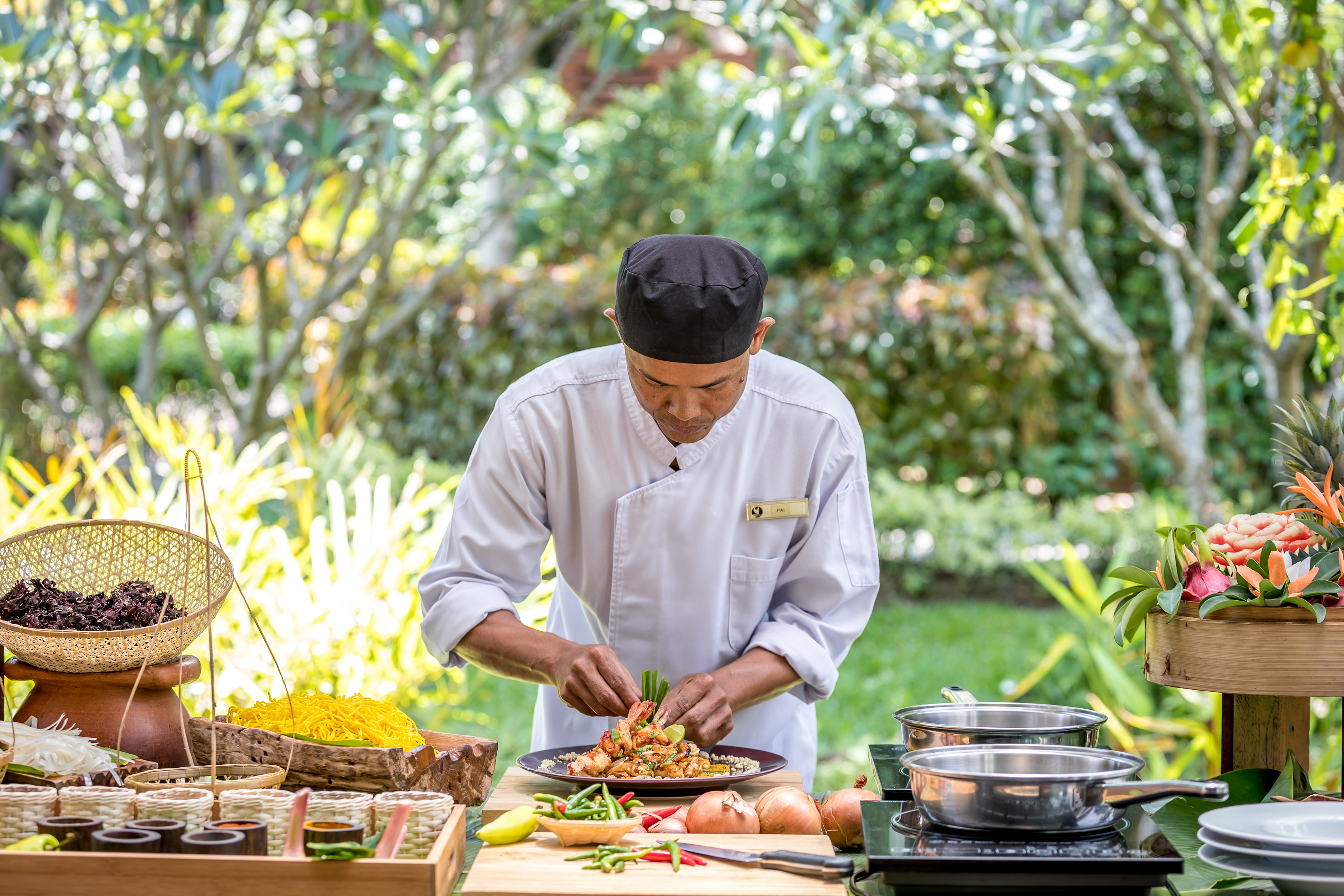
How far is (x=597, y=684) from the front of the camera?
1824mm

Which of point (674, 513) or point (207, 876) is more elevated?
point (674, 513)

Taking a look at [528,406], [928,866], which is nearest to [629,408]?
[528,406]

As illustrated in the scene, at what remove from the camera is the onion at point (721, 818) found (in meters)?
1.53

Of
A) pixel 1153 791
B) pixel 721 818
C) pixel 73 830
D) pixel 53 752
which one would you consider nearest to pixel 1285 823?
pixel 1153 791

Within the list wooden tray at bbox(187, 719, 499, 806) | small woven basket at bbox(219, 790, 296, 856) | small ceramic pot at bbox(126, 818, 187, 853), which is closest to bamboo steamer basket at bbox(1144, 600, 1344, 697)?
wooden tray at bbox(187, 719, 499, 806)

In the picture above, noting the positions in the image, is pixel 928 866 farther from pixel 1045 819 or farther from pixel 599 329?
pixel 599 329

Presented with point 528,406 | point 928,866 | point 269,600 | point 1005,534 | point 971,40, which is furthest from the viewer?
point 1005,534

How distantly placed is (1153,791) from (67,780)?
4.33ft

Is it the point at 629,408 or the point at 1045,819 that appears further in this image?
the point at 629,408

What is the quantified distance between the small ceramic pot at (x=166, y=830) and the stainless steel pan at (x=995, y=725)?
889 millimetres

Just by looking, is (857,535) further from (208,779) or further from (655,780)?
(208,779)

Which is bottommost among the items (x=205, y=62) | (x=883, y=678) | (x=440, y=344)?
(x=883, y=678)

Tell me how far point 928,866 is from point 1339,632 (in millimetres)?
757

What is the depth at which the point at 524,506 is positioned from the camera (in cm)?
214
